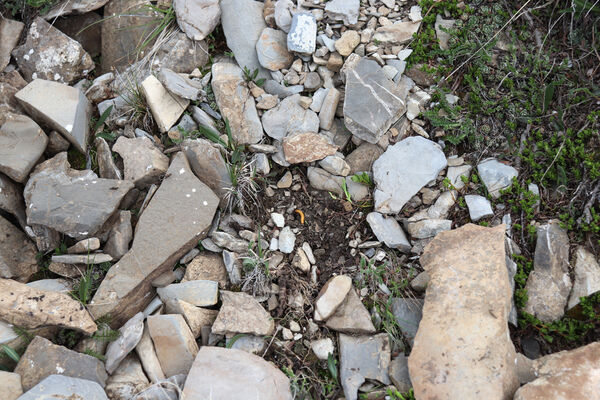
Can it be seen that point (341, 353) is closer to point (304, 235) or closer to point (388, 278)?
point (388, 278)

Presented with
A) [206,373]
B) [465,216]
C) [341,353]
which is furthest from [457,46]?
[206,373]

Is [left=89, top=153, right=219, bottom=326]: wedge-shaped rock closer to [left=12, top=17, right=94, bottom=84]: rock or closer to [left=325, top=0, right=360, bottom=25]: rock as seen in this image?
[left=12, top=17, right=94, bottom=84]: rock

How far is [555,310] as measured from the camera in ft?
10.7

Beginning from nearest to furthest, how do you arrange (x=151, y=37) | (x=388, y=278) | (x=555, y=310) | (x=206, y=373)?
(x=206, y=373), (x=555, y=310), (x=388, y=278), (x=151, y=37)

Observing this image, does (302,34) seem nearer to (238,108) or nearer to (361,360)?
(238,108)

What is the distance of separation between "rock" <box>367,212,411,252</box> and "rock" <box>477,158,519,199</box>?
25.7 inches

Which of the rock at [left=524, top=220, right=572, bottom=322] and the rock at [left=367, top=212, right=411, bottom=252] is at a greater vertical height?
the rock at [left=367, top=212, right=411, bottom=252]

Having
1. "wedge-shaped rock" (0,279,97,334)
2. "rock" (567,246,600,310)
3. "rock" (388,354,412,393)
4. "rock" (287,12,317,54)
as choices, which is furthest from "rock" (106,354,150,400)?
"rock" (567,246,600,310)

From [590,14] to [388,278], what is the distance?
227cm

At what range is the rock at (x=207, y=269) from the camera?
3613mm

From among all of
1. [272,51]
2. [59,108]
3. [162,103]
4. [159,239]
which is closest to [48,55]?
[59,108]

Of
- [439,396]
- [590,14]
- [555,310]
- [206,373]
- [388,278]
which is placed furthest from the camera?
[590,14]

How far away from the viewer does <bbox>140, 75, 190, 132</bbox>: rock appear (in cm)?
401

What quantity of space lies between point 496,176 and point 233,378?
6.92ft
